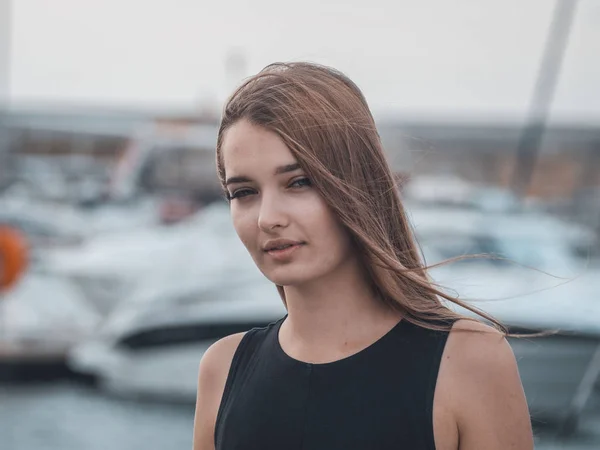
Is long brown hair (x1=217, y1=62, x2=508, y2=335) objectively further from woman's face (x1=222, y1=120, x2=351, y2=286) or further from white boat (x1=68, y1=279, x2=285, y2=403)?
white boat (x1=68, y1=279, x2=285, y2=403)

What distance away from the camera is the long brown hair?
129cm

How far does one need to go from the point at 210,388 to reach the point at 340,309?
0.24 metres

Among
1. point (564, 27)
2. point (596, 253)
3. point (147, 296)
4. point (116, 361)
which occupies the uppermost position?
point (564, 27)

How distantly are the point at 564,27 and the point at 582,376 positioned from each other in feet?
8.37

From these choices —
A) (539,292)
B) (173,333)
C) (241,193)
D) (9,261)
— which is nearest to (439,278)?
(539,292)

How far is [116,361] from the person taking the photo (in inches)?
274

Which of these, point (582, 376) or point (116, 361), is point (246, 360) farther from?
point (116, 361)

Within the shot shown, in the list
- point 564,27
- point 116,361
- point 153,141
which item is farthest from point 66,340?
point 564,27

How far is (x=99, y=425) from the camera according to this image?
23.2 feet

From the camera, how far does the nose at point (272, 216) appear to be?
1278 millimetres

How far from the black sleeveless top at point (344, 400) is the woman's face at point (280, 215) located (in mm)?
130

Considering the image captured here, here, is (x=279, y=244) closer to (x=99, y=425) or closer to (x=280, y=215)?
(x=280, y=215)

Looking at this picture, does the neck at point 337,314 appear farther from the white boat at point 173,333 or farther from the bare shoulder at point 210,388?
the white boat at point 173,333

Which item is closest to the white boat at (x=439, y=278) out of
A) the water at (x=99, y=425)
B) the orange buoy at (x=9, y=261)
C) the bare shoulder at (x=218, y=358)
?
the water at (x=99, y=425)
